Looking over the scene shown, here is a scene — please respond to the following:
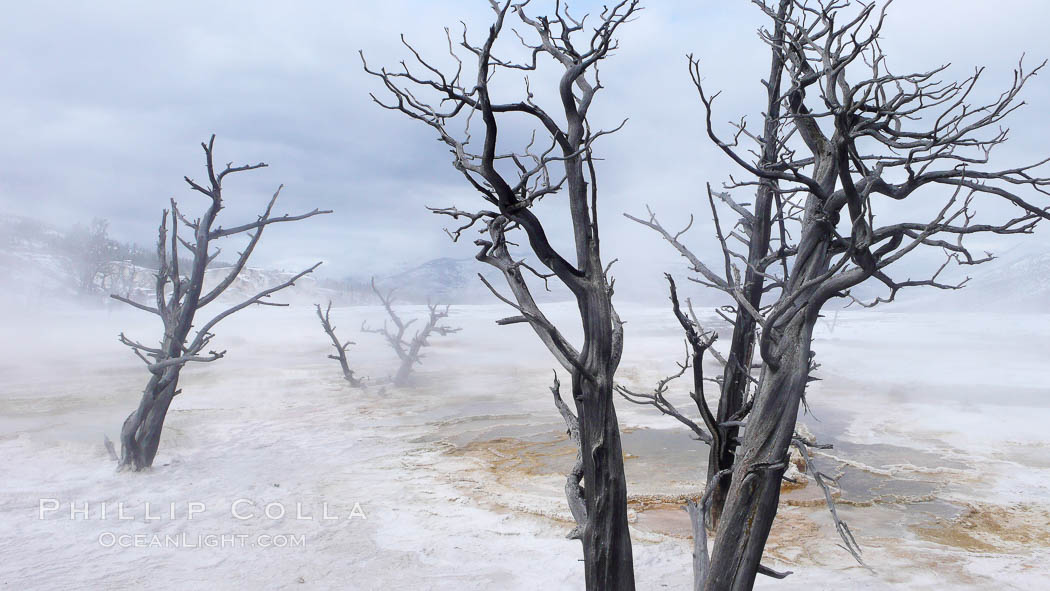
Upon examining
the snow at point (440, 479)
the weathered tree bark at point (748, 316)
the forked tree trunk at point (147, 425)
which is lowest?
the snow at point (440, 479)

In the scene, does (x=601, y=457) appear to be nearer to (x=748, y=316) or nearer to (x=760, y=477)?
(x=760, y=477)

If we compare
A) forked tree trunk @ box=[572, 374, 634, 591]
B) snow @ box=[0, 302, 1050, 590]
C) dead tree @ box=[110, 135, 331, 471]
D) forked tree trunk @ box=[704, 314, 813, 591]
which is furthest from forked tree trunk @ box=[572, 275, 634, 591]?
dead tree @ box=[110, 135, 331, 471]

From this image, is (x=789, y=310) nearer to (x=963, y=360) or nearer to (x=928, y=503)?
(x=928, y=503)

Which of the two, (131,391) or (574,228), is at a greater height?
(574,228)

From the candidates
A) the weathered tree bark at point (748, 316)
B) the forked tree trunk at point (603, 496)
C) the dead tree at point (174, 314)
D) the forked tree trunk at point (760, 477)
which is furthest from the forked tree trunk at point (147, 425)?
the forked tree trunk at point (760, 477)

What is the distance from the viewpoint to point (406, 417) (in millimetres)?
17344

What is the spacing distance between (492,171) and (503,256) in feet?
2.38

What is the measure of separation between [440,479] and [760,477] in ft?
28.6

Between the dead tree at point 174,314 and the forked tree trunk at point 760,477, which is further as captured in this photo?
the dead tree at point 174,314

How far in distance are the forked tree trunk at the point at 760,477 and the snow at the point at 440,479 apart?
4.14m

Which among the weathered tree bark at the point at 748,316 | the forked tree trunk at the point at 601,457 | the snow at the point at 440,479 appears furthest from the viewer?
the snow at the point at 440,479

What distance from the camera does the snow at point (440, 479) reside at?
749 cm

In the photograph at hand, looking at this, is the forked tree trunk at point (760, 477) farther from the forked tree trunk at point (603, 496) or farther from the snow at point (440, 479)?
the snow at point (440, 479)

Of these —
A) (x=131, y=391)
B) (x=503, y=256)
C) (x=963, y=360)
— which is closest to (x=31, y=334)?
(x=131, y=391)
